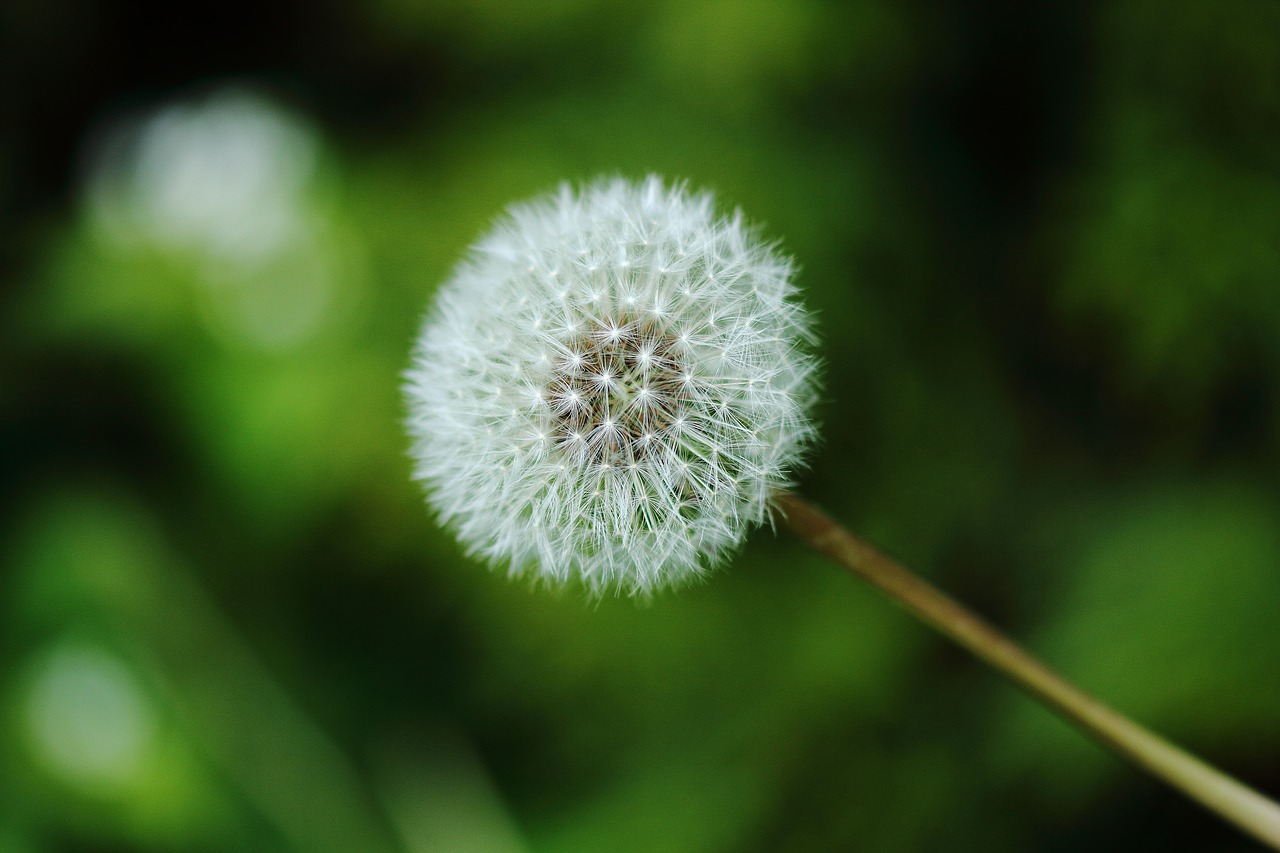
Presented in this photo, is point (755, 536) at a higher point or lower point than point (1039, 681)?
lower

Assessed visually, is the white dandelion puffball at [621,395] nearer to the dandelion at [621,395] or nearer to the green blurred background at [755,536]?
the dandelion at [621,395]

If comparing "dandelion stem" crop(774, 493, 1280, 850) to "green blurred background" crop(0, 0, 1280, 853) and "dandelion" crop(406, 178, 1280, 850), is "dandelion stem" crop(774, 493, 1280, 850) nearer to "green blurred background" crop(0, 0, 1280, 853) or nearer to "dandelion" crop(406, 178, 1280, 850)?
"dandelion" crop(406, 178, 1280, 850)

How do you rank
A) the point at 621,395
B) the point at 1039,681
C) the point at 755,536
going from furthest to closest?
the point at 755,536 < the point at 621,395 < the point at 1039,681

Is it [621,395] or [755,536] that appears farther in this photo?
[755,536]

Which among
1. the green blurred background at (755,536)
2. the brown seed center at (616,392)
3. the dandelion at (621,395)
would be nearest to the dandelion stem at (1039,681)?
the dandelion at (621,395)

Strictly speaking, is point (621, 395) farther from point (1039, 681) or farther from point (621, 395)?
point (1039, 681)

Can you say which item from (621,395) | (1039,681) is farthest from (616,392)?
(1039,681)
